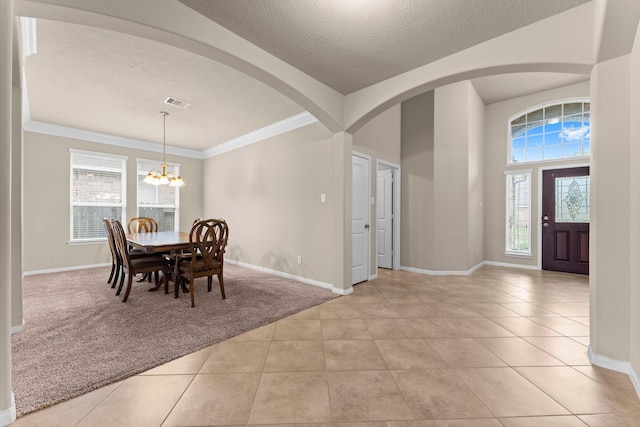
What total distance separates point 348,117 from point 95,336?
11.4 ft

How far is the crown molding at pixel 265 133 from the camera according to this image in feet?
13.9

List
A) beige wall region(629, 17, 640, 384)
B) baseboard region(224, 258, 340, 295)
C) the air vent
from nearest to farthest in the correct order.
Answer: beige wall region(629, 17, 640, 384), the air vent, baseboard region(224, 258, 340, 295)

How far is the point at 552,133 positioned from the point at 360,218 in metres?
4.34

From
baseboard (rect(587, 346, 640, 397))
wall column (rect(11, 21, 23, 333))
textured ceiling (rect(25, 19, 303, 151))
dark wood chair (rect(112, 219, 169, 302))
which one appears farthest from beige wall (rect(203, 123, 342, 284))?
wall column (rect(11, 21, 23, 333))

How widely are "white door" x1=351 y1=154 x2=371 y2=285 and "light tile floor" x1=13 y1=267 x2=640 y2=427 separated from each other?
1.33m

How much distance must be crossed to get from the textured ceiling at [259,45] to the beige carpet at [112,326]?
2.63 meters

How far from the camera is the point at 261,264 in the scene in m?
5.06

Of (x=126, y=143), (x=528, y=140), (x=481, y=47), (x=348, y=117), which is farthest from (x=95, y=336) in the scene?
(x=528, y=140)

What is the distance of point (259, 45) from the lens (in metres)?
2.45

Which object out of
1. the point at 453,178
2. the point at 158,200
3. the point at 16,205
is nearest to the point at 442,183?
the point at 453,178

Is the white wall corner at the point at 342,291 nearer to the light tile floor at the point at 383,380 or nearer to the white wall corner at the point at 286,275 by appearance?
the white wall corner at the point at 286,275

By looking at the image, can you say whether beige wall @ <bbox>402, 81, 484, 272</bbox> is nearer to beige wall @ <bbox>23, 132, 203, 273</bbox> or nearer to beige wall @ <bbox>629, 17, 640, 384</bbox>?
beige wall @ <bbox>629, 17, 640, 384</bbox>

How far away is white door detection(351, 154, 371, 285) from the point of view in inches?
161

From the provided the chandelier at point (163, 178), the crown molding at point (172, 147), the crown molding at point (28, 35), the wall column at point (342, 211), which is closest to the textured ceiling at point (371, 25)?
the wall column at point (342, 211)
